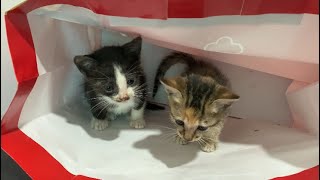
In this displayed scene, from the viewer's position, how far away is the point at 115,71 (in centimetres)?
115

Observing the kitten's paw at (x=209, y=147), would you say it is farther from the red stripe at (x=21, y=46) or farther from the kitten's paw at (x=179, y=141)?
the red stripe at (x=21, y=46)

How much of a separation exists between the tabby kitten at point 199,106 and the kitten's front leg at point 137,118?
18cm

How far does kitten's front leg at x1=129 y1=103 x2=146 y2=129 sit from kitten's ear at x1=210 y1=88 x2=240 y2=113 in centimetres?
29

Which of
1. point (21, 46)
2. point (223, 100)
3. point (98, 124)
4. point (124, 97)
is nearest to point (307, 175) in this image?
point (223, 100)

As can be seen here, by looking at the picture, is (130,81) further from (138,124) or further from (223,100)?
(223,100)

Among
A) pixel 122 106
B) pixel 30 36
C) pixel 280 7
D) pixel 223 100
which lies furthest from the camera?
pixel 122 106

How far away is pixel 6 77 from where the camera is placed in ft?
4.96

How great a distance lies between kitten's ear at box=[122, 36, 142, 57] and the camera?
116 centimetres

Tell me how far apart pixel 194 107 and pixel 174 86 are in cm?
7

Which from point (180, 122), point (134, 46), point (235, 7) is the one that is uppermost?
point (235, 7)

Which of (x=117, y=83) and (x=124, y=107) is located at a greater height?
(x=117, y=83)

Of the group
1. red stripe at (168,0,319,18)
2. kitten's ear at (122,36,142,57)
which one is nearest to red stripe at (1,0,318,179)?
red stripe at (168,0,319,18)

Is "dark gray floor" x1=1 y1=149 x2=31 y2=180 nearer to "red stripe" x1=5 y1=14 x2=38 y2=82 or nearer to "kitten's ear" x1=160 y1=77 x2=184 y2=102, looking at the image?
"red stripe" x1=5 y1=14 x2=38 y2=82

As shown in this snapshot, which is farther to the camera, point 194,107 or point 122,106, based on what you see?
point 122,106
